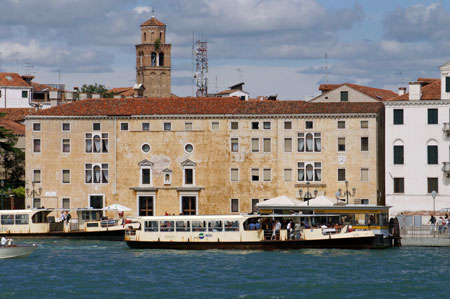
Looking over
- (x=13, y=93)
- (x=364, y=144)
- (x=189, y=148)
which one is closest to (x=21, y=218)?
(x=189, y=148)

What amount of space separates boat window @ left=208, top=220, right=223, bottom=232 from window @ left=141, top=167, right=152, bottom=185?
49.4 ft

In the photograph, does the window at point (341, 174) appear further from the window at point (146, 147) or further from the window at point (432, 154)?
the window at point (146, 147)

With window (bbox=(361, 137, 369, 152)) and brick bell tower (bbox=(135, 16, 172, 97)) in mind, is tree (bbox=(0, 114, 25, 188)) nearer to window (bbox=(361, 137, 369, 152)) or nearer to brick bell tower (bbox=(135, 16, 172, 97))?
window (bbox=(361, 137, 369, 152))

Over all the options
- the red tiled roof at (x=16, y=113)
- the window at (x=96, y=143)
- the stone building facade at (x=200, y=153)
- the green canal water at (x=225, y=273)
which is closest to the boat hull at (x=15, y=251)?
the green canal water at (x=225, y=273)

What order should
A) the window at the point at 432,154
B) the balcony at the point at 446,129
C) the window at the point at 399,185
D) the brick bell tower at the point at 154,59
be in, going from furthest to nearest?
the brick bell tower at the point at 154,59
the window at the point at 399,185
the window at the point at 432,154
the balcony at the point at 446,129

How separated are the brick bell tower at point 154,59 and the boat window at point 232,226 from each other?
5436 cm

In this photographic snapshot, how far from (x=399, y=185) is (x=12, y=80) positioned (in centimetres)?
5665

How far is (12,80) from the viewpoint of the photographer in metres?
116

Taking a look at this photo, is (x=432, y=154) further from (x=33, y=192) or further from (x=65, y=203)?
(x=33, y=192)

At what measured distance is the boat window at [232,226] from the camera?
195ft

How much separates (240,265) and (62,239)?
698 inches

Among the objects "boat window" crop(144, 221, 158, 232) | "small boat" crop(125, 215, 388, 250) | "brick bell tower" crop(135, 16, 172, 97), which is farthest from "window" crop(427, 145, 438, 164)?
"brick bell tower" crop(135, 16, 172, 97)

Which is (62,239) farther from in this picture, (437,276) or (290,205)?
(437,276)

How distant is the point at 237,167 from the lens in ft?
240
